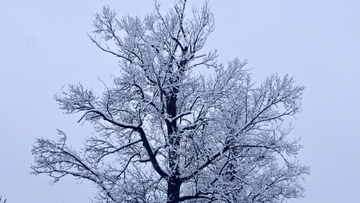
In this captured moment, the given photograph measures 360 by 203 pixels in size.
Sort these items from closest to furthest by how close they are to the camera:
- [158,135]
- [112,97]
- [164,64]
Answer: [164,64]
[112,97]
[158,135]

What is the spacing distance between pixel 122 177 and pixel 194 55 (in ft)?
12.3

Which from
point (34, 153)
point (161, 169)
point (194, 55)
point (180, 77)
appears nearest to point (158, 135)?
point (161, 169)

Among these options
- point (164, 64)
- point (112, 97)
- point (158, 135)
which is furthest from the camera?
point (158, 135)

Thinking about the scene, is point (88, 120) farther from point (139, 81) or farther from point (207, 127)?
point (207, 127)

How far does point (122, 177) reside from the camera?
923 cm

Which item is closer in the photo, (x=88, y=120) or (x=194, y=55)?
(x=88, y=120)

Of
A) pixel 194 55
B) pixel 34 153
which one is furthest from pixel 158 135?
pixel 34 153

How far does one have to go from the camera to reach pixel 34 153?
27.4 ft

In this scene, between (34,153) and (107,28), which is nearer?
(34,153)

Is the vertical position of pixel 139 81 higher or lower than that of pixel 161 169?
higher

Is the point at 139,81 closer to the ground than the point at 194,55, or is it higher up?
closer to the ground

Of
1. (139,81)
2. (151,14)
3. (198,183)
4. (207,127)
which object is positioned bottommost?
(198,183)

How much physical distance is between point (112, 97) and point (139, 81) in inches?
38.4

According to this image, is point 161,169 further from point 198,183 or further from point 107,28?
point 107,28
